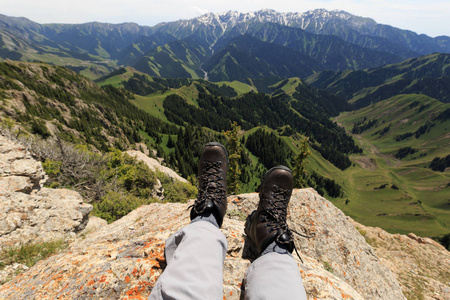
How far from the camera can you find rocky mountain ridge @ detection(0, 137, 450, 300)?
Answer: 4.40m

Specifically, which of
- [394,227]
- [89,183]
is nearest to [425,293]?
[89,183]

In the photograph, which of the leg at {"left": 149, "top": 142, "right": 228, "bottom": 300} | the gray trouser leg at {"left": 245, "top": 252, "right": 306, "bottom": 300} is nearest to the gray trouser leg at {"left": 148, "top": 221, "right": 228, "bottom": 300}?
the leg at {"left": 149, "top": 142, "right": 228, "bottom": 300}

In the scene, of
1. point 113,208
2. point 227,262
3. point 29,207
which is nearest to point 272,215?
point 227,262

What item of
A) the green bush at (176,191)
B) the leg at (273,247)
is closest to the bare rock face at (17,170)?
the leg at (273,247)

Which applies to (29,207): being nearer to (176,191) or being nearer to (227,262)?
(227,262)

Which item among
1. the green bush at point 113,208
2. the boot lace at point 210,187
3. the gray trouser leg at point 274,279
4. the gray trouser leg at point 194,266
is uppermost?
the boot lace at point 210,187

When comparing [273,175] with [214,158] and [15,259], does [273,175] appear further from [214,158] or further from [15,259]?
[15,259]

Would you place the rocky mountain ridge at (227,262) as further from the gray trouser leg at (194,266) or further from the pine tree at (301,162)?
the pine tree at (301,162)

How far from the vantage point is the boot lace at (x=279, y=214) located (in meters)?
4.84

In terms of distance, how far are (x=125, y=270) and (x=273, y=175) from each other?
15.9 feet

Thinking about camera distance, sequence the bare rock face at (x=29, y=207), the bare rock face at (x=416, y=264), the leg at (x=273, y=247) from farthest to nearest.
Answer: the bare rock face at (x=416, y=264)
the bare rock face at (x=29, y=207)
the leg at (x=273, y=247)

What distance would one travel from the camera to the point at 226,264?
503 cm

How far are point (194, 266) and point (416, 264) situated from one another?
67.6 feet

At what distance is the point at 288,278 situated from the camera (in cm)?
385
